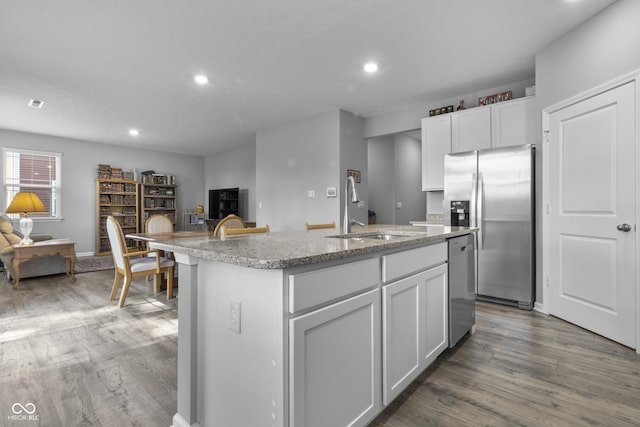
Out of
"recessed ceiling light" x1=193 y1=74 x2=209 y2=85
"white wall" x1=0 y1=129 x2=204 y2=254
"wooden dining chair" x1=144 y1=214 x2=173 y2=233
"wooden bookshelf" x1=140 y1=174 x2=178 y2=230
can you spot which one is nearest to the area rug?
"white wall" x1=0 y1=129 x2=204 y2=254

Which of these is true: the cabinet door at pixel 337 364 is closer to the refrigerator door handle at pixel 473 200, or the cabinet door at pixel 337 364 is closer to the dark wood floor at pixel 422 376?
the dark wood floor at pixel 422 376

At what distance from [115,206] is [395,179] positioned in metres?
6.75

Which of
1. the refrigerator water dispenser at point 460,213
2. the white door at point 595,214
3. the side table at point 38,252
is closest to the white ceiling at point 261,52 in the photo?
the white door at point 595,214

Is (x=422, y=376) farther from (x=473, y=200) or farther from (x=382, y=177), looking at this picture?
(x=382, y=177)

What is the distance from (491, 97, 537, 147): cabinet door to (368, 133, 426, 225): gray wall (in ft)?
9.27

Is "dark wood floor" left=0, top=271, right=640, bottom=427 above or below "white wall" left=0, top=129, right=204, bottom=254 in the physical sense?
below

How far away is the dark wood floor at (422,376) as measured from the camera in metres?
1.57

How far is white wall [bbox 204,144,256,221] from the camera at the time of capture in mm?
7914

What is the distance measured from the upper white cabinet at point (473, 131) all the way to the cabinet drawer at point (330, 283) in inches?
130

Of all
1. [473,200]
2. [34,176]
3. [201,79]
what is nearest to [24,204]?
[34,176]

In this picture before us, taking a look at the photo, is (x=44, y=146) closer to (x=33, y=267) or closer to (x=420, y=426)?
(x=33, y=267)

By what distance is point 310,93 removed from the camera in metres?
4.38

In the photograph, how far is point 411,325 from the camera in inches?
65.3

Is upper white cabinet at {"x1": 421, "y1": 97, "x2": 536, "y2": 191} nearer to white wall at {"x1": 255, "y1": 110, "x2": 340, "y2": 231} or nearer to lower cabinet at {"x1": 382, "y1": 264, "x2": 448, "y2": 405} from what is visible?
white wall at {"x1": 255, "y1": 110, "x2": 340, "y2": 231}
